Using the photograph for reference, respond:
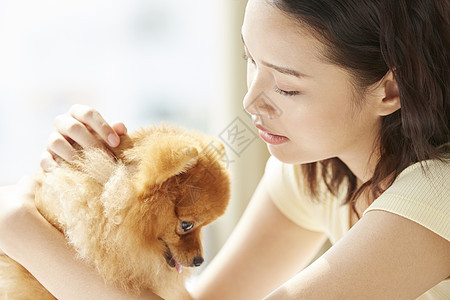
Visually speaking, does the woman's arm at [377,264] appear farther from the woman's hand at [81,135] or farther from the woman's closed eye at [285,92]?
the woman's hand at [81,135]

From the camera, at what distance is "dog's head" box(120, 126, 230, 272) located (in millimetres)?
819

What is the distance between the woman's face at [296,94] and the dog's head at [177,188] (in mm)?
128

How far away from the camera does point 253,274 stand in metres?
1.31

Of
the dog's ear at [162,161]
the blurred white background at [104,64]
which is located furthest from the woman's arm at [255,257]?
the blurred white background at [104,64]

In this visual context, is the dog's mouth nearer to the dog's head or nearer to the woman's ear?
the dog's head

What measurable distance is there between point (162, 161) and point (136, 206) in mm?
84

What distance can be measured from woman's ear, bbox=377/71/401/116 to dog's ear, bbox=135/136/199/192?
37cm

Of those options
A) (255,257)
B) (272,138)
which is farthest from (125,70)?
(272,138)

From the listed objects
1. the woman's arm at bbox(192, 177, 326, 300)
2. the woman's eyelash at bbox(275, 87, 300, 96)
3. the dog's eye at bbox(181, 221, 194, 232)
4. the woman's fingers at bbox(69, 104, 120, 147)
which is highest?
the woman's fingers at bbox(69, 104, 120, 147)

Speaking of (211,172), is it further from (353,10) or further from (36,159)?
(36,159)

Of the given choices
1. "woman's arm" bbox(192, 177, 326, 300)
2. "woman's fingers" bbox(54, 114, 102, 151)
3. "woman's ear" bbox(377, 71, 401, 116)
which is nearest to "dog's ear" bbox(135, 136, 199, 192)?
"woman's fingers" bbox(54, 114, 102, 151)

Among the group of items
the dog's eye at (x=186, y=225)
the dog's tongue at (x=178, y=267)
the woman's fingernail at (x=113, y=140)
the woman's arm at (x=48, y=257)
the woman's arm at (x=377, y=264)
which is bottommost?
Answer: the woman's arm at (x=377, y=264)

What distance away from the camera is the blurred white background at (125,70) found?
1.62 metres

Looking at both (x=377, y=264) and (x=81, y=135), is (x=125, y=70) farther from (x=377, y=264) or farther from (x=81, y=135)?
(x=377, y=264)
